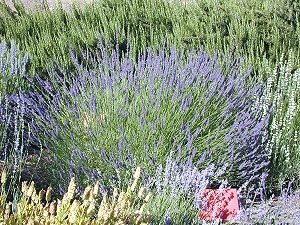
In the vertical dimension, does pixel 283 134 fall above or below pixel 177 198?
below

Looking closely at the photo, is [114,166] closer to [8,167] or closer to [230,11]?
[8,167]

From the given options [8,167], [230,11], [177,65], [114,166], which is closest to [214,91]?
[177,65]

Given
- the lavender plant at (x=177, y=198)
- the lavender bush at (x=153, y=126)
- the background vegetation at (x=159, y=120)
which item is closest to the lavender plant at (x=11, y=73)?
the background vegetation at (x=159, y=120)

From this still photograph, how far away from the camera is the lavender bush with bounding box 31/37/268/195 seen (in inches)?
120

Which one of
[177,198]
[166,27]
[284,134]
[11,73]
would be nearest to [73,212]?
[177,198]

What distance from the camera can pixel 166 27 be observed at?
17.6 ft

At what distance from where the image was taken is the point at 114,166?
9.71 feet

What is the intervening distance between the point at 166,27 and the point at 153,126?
2.47 m

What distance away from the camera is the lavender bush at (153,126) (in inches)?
120

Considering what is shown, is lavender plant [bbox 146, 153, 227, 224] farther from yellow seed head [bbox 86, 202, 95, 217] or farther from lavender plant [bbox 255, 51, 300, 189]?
lavender plant [bbox 255, 51, 300, 189]

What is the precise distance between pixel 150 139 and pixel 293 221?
0.83 m

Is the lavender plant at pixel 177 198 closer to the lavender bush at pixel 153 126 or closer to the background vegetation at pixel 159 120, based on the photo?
the background vegetation at pixel 159 120

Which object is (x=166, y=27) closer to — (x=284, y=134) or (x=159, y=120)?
(x=284, y=134)

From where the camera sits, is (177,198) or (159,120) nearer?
(177,198)
